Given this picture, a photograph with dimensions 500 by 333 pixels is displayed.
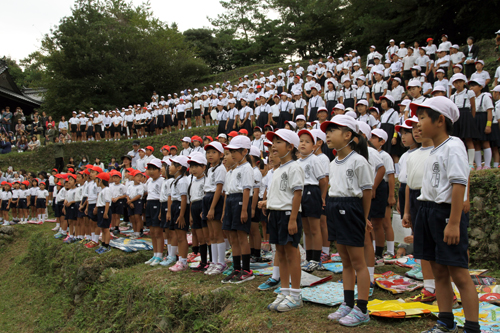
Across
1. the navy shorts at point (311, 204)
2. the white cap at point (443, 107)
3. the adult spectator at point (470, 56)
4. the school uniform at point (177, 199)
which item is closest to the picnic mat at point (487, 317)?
the white cap at point (443, 107)

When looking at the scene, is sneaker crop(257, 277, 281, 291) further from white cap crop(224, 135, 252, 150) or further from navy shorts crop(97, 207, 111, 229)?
navy shorts crop(97, 207, 111, 229)

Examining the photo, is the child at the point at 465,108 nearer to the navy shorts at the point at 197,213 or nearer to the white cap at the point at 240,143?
the white cap at the point at 240,143

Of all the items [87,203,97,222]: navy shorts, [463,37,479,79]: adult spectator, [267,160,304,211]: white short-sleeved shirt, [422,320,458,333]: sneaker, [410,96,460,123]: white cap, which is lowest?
[422,320,458,333]: sneaker

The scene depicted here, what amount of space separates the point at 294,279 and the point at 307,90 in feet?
41.0

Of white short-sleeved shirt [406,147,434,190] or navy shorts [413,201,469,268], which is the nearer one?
navy shorts [413,201,469,268]

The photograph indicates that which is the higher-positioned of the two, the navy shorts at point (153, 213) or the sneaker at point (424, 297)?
the navy shorts at point (153, 213)

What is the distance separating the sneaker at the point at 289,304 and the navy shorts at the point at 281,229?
59 cm

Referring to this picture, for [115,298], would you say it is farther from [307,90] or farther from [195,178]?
[307,90]

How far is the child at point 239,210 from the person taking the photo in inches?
201

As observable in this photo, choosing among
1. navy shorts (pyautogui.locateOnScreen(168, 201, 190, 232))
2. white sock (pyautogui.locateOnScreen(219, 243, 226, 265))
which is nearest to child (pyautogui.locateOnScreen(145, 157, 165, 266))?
navy shorts (pyautogui.locateOnScreen(168, 201, 190, 232))

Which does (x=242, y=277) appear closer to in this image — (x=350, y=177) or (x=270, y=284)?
(x=270, y=284)

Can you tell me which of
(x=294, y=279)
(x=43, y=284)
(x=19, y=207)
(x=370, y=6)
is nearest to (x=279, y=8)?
(x=370, y=6)

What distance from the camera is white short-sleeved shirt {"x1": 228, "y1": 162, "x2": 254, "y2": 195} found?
16.8 feet

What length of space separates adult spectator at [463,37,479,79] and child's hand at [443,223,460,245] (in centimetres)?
1120
